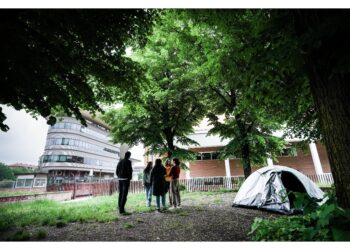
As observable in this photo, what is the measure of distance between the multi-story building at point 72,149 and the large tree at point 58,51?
42.0 metres

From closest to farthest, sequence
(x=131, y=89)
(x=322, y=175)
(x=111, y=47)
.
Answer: (x=111, y=47) < (x=131, y=89) < (x=322, y=175)

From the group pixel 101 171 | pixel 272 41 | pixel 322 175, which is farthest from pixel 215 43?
pixel 101 171

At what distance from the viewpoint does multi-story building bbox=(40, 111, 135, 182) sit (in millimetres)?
50531

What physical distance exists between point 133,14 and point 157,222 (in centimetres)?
521

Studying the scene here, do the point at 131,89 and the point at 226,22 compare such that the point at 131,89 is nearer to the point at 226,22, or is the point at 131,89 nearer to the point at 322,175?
the point at 226,22

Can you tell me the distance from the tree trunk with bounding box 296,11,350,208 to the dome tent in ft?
15.7

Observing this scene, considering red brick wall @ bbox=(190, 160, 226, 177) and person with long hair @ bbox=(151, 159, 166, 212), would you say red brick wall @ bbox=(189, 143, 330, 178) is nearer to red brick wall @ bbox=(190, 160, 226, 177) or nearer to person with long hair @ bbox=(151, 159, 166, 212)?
red brick wall @ bbox=(190, 160, 226, 177)

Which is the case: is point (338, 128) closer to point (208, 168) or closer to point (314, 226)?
point (314, 226)

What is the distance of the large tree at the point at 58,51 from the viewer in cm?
441

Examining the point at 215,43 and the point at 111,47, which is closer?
the point at 111,47

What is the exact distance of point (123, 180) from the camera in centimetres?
766

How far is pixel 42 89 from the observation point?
495 cm

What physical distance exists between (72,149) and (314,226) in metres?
55.0

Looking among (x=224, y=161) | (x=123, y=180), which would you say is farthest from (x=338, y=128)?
(x=224, y=161)
